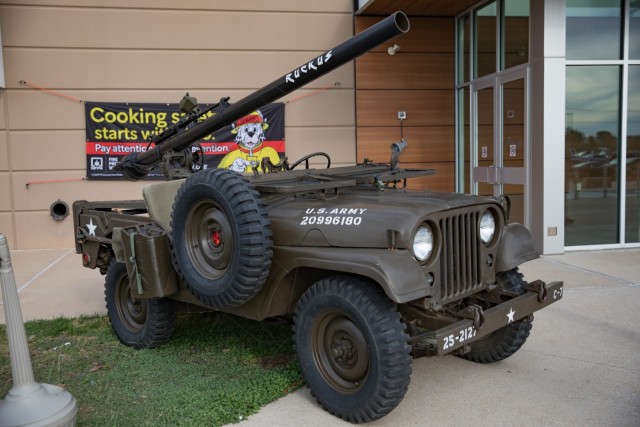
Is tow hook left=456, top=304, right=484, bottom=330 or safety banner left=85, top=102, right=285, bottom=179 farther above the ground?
safety banner left=85, top=102, right=285, bottom=179

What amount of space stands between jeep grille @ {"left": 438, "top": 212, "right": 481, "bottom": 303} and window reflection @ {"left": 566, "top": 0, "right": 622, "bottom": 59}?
5682 millimetres

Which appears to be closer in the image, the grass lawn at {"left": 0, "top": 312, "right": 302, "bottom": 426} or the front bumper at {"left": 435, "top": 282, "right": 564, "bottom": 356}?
the front bumper at {"left": 435, "top": 282, "right": 564, "bottom": 356}

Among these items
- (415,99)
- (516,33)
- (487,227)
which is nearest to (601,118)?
(516,33)

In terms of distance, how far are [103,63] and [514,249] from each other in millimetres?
8182

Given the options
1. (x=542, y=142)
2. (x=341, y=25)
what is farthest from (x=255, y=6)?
(x=542, y=142)

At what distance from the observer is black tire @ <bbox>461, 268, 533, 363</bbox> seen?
3.89m

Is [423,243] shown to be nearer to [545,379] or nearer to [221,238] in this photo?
[221,238]

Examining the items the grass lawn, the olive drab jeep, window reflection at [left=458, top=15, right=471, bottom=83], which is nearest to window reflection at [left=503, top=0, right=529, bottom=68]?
window reflection at [left=458, top=15, right=471, bottom=83]

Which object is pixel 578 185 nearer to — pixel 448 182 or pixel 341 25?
pixel 448 182

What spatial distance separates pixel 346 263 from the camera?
314 cm

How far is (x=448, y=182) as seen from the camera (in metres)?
10.8

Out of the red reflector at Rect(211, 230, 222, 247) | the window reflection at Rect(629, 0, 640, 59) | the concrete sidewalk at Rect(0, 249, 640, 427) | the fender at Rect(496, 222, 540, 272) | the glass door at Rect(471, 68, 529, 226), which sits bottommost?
the concrete sidewalk at Rect(0, 249, 640, 427)

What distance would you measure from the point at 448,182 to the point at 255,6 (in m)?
4.69

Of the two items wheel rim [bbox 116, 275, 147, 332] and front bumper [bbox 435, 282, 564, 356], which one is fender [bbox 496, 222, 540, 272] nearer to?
front bumper [bbox 435, 282, 564, 356]
